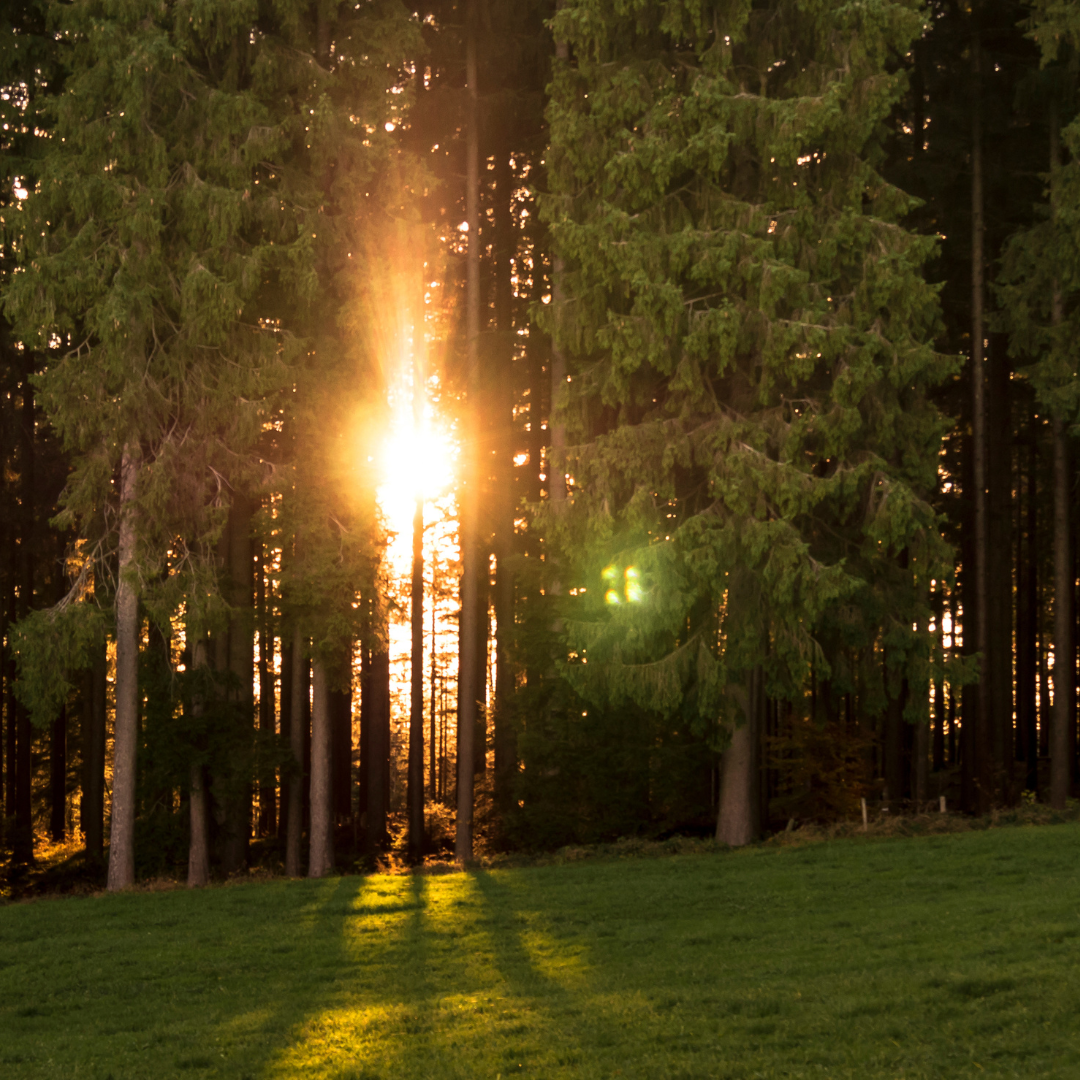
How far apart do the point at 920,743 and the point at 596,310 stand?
12700 millimetres

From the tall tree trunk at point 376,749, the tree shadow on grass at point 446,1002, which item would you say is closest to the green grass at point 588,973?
the tree shadow on grass at point 446,1002

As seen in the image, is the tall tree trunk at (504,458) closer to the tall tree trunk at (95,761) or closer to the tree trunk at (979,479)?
the tall tree trunk at (95,761)

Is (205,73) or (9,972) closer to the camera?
(9,972)

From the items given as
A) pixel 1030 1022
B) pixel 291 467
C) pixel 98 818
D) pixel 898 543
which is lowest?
pixel 98 818

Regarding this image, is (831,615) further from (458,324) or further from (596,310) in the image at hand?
(458,324)

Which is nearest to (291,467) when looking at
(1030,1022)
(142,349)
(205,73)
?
(142,349)

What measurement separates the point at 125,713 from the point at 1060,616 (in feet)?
49.3

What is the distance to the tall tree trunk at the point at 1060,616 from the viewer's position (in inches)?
795

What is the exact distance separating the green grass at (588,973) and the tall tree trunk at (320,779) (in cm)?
350

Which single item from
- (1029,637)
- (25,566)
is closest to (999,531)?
(1029,637)

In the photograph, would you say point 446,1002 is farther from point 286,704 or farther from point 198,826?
point 286,704

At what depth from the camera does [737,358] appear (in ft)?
61.0

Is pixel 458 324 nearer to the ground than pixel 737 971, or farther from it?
farther from it

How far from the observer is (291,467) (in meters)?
18.7
